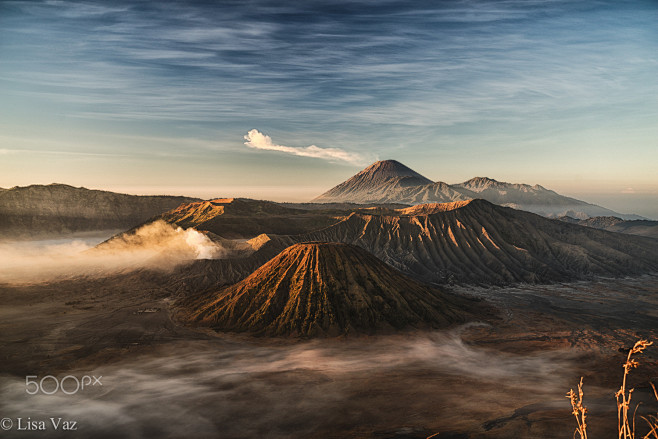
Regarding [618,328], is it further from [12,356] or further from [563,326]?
[12,356]

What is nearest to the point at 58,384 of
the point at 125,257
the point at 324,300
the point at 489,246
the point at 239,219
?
the point at 324,300

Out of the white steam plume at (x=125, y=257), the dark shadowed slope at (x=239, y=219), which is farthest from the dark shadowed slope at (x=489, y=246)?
the white steam plume at (x=125, y=257)

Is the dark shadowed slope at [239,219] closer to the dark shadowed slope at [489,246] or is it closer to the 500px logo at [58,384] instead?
the dark shadowed slope at [489,246]

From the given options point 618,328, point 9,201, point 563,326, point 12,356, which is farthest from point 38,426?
point 9,201

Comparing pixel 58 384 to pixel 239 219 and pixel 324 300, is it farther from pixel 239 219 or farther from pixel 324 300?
pixel 239 219

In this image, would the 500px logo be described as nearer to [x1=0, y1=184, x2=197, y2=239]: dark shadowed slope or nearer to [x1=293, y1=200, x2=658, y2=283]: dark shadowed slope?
[x1=293, y1=200, x2=658, y2=283]: dark shadowed slope

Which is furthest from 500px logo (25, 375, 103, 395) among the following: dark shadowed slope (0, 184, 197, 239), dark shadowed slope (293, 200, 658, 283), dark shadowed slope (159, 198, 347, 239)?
dark shadowed slope (0, 184, 197, 239)

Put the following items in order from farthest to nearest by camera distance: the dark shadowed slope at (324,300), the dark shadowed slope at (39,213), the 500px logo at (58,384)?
the dark shadowed slope at (39,213) < the dark shadowed slope at (324,300) < the 500px logo at (58,384)
